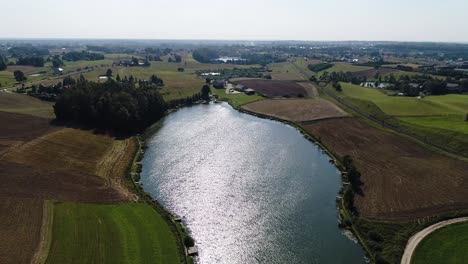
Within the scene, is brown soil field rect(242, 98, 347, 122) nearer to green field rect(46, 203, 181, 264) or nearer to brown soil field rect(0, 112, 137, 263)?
brown soil field rect(0, 112, 137, 263)

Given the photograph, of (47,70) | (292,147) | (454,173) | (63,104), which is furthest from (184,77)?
(454,173)

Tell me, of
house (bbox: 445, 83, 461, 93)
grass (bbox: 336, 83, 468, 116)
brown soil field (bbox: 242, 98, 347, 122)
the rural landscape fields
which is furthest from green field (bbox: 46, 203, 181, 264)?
house (bbox: 445, 83, 461, 93)

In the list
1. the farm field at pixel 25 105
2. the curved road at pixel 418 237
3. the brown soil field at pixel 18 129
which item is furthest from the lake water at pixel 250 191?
the farm field at pixel 25 105

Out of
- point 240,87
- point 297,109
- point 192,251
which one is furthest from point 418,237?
point 240,87

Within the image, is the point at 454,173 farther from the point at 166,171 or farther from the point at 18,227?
the point at 18,227

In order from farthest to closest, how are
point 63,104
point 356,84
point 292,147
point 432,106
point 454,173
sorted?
point 356,84 → point 432,106 → point 63,104 → point 292,147 → point 454,173

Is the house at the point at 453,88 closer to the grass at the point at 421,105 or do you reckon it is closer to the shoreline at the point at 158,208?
the grass at the point at 421,105
